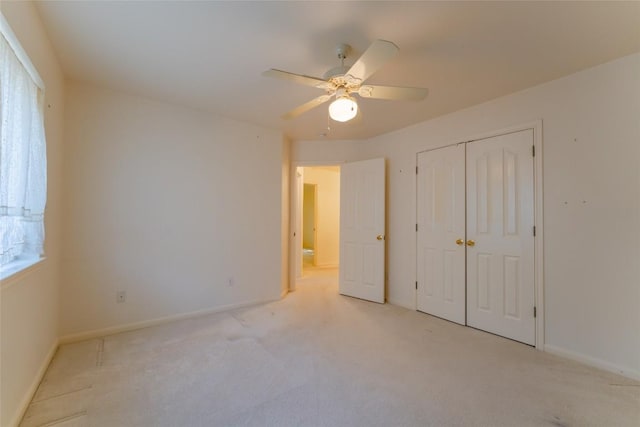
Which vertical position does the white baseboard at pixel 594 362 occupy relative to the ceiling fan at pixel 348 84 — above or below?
below

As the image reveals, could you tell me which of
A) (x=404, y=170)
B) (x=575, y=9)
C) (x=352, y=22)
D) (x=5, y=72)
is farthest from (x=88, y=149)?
(x=575, y=9)

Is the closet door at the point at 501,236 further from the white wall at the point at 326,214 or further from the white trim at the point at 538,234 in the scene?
the white wall at the point at 326,214

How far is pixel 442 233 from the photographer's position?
342cm

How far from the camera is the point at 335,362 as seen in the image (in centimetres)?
231

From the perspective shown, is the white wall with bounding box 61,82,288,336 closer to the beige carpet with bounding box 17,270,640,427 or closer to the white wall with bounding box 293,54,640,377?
the beige carpet with bounding box 17,270,640,427

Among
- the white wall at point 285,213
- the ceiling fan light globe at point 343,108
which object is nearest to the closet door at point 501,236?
the ceiling fan light globe at point 343,108

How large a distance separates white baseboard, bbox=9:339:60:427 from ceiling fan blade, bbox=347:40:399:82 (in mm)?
2754

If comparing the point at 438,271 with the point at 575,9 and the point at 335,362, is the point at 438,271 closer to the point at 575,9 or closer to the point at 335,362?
the point at 335,362

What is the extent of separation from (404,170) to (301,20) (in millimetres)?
2527

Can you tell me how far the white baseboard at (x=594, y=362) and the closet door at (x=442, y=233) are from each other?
32.3 inches

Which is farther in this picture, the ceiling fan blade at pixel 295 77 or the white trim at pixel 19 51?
the ceiling fan blade at pixel 295 77

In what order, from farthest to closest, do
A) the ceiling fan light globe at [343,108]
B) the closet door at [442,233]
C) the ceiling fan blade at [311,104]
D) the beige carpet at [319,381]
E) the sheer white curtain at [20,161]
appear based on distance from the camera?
1. the closet door at [442,233]
2. the ceiling fan blade at [311,104]
3. the ceiling fan light globe at [343,108]
4. the beige carpet at [319,381]
5. the sheer white curtain at [20,161]

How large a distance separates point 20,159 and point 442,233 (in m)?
3.76

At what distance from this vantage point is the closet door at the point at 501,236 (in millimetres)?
2725
